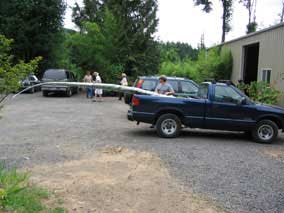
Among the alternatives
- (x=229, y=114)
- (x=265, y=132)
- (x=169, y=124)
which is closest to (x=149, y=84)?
(x=169, y=124)

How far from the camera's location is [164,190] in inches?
222

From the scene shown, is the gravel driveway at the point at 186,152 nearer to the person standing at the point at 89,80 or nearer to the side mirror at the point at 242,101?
the side mirror at the point at 242,101

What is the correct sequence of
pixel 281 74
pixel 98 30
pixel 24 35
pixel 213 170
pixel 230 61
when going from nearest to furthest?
pixel 213 170 → pixel 281 74 → pixel 230 61 → pixel 98 30 → pixel 24 35

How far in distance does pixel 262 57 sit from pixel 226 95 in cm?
932

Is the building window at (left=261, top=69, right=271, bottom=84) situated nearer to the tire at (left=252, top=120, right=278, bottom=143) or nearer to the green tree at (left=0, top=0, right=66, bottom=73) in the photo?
the tire at (left=252, top=120, right=278, bottom=143)

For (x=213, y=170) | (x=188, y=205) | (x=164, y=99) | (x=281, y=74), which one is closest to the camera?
(x=188, y=205)

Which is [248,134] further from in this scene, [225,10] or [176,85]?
[225,10]

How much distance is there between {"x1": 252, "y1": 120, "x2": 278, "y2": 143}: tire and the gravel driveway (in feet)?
0.91

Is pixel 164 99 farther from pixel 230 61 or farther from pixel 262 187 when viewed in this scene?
pixel 230 61

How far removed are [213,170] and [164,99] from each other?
142 inches

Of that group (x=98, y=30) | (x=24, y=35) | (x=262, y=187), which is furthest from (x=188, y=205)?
(x=24, y=35)

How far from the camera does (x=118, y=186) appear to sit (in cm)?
578

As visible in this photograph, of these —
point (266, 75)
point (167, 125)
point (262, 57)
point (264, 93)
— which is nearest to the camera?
point (167, 125)

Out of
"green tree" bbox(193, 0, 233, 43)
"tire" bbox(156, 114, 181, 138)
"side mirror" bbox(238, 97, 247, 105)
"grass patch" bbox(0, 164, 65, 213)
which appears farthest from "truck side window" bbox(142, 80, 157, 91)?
"green tree" bbox(193, 0, 233, 43)
